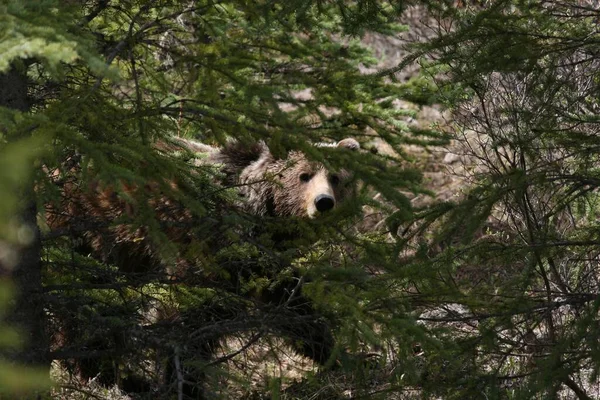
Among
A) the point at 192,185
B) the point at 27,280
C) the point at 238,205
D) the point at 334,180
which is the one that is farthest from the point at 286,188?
the point at 27,280

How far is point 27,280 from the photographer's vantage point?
431cm

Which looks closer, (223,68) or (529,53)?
(223,68)

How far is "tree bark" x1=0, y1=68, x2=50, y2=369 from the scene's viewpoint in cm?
423

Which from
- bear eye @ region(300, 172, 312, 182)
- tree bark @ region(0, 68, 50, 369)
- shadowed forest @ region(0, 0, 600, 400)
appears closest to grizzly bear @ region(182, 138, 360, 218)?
bear eye @ region(300, 172, 312, 182)

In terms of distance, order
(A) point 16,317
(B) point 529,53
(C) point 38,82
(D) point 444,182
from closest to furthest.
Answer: (A) point 16,317 < (B) point 529,53 < (C) point 38,82 < (D) point 444,182

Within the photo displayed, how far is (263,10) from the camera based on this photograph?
4484 millimetres

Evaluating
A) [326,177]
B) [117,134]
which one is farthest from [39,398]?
[326,177]

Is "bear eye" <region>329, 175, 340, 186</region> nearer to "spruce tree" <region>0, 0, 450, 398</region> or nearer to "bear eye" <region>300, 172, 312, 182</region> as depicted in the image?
"bear eye" <region>300, 172, 312, 182</region>

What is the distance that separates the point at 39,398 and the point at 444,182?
8.82 m

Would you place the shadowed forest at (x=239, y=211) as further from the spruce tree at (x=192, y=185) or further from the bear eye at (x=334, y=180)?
the bear eye at (x=334, y=180)

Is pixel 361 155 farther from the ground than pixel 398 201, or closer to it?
farther from the ground

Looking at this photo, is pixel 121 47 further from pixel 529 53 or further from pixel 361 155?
pixel 529 53

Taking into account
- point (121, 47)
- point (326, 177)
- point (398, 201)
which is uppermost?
point (326, 177)

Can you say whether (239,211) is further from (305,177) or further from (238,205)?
(305,177)
